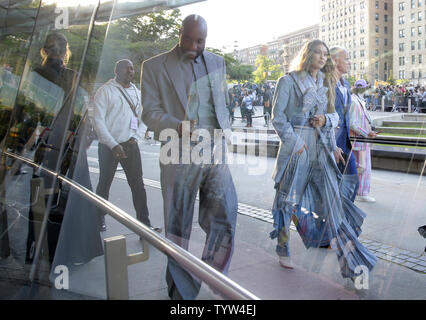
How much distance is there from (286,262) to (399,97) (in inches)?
33.6

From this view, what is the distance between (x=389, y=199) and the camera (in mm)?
2316

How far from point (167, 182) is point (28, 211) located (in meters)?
1.15

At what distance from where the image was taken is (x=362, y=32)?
1846mm

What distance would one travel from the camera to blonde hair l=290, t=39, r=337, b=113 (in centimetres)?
199

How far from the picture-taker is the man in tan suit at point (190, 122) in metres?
1.74

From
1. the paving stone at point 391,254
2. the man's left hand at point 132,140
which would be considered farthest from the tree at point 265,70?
the paving stone at point 391,254

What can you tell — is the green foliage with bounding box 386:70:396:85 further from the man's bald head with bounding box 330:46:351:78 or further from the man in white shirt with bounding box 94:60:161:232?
the man in white shirt with bounding box 94:60:161:232

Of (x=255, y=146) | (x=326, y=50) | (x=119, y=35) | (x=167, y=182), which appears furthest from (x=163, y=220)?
(x=326, y=50)

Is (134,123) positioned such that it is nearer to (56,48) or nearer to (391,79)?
(56,48)

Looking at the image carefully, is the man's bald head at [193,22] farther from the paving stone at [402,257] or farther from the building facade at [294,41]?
the paving stone at [402,257]

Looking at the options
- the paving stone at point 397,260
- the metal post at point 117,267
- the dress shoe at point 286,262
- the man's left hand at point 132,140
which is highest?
the man's left hand at point 132,140

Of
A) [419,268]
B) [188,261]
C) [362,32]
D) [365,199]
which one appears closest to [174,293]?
[188,261]

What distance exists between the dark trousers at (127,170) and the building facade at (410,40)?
3.72ft

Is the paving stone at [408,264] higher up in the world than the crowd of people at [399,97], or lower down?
lower down
